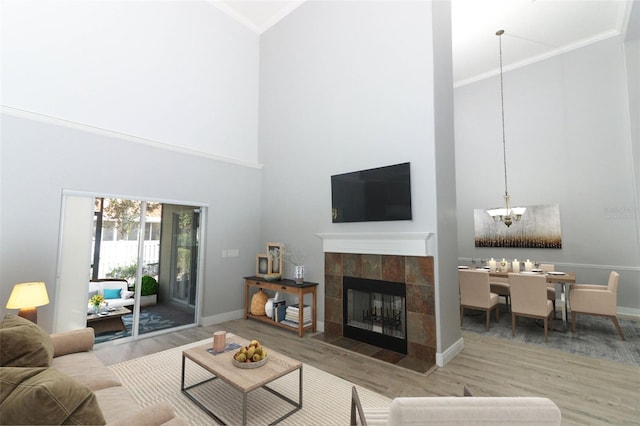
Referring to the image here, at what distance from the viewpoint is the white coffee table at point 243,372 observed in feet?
6.97

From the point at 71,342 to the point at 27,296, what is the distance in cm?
82

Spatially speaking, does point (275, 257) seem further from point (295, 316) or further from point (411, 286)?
point (411, 286)

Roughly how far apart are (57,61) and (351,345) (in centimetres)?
508

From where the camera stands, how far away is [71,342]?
2.56 m

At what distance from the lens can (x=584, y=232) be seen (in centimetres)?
548

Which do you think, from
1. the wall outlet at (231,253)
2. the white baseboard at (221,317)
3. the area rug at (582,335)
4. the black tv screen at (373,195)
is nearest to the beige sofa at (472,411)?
the black tv screen at (373,195)

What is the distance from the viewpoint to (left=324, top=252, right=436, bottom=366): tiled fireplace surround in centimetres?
335

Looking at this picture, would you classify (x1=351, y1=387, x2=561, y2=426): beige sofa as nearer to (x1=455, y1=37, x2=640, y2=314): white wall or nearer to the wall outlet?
the wall outlet

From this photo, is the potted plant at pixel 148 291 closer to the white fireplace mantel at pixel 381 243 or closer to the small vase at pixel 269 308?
the small vase at pixel 269 308

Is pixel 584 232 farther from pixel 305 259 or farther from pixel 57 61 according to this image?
pixel 57 61

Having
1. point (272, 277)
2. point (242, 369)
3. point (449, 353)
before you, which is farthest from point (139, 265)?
point (449, 353)

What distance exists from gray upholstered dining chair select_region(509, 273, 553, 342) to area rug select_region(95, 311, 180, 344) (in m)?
4.98

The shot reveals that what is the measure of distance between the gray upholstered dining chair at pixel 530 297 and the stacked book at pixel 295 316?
2891mm

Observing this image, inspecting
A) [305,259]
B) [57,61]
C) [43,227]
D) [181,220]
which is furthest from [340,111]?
[43,227]
